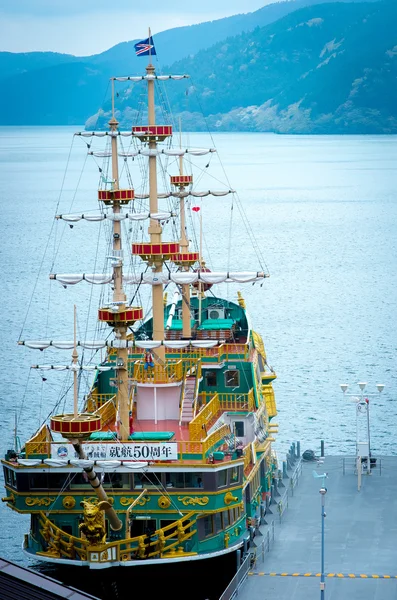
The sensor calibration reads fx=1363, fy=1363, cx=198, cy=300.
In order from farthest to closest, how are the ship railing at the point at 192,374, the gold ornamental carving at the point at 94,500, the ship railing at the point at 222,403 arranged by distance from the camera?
the ship railing at the point at 192,374 → the ship railing at the point at 222,403 → the gold ornamental carving at the point at 94,500

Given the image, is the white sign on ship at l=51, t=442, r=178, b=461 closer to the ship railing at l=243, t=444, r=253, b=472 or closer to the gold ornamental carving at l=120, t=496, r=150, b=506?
the gold ornamental carving at l=120, t=496, r=150, b=506

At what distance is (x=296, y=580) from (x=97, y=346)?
12792mm

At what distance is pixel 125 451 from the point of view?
5028cm

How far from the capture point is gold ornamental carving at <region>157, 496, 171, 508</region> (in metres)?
50.2

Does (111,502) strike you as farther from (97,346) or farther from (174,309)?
(174,309)

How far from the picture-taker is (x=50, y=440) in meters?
52.3

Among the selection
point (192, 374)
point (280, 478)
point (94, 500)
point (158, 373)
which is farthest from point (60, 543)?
point (280, 478)

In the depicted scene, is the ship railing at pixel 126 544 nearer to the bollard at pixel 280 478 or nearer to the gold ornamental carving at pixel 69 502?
the gold ornamental carving at pixel 69 502

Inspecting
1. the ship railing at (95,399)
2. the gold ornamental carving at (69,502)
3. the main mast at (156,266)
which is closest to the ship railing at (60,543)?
the gold ornamental carving at (69,502)

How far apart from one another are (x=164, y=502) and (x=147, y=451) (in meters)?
1.98

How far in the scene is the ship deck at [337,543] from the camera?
158ft

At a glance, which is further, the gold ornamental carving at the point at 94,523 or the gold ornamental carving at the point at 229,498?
the gold ornamental carving at the point at 229,498

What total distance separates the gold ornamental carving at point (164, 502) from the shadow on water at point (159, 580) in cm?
214

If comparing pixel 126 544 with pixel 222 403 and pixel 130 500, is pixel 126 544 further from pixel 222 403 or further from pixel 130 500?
pixel 222 403
